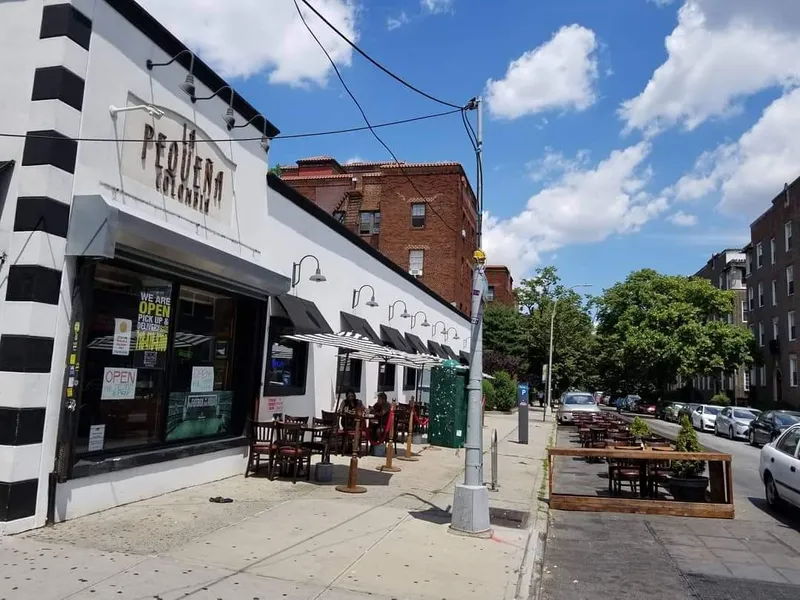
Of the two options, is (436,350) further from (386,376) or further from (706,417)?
(706,417)

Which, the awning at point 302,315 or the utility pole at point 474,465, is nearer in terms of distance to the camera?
the utility pole at point 474,465

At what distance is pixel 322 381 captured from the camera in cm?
1412

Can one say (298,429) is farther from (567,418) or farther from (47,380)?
(567,418)

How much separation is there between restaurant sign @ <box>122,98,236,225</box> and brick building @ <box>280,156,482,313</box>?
28.8 metres

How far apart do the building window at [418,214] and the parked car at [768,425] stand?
21.6 metres

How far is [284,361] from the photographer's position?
40.1 feet

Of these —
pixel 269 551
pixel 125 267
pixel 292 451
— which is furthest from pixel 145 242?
pixel 292 451

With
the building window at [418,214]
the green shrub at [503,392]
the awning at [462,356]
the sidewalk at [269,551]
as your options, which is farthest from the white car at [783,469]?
the building window at [418,214]

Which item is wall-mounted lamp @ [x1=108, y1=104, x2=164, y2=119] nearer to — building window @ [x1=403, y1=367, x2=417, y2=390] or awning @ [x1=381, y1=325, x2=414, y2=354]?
awning @ [x1=381, y1=325, x2=414, y2=354]

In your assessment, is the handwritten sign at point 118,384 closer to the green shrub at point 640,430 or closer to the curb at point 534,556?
the curb at point 534,556

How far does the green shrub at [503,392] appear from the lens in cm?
3653

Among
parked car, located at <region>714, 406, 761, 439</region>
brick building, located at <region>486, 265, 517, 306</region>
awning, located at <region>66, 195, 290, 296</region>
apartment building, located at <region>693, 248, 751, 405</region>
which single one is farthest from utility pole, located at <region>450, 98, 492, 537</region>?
brick building, located at <region>486, 265, 517, 306</region>

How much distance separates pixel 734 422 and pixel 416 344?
15.0m

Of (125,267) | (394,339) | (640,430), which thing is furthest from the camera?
→ (394,339)
